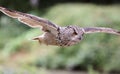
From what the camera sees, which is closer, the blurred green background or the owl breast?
the owl breast

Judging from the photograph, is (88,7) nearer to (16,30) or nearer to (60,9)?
(60,9)

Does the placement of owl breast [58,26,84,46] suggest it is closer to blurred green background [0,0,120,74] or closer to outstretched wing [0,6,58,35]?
outstretched wing [0,6,58,35]

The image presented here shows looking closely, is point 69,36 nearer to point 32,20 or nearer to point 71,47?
point 32,20

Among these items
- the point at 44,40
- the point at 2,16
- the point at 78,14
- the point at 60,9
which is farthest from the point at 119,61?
the point at 44,40

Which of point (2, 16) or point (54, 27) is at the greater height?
point (54, 27)

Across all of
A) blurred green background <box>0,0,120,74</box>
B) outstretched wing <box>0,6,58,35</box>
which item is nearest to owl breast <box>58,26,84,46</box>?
outstretched wing <box>0,6,58,35</box>

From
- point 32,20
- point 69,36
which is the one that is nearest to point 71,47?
point 69,36

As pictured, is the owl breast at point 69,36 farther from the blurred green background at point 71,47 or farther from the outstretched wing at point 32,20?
the blurred green background at point 71,47
